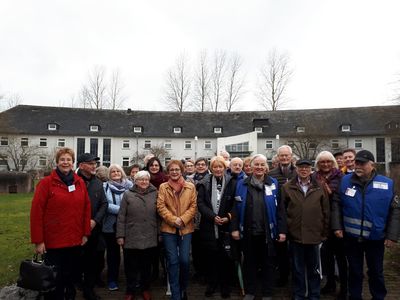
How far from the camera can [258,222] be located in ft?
15.3

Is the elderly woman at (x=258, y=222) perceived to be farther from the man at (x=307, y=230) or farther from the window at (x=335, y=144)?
the window at (x=335, y=144)

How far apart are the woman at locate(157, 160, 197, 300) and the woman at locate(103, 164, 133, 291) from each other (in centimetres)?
88

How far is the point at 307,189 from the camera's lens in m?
4.57

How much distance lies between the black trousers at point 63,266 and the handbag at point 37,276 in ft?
0.87

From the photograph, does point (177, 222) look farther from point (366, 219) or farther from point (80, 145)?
point (80, 145)

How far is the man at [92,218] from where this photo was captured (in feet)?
15.8

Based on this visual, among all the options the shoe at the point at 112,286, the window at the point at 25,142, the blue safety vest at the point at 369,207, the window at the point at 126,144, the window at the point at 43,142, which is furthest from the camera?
the window at the point at 126,144

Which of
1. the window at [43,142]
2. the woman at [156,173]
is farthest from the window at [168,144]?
the woman at [156,173]

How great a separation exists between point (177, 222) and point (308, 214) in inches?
69.0

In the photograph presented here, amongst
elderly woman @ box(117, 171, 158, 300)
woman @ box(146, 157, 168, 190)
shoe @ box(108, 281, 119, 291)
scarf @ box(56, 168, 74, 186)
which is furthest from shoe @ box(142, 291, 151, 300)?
scarf @ box(56, 168, 74, 186)

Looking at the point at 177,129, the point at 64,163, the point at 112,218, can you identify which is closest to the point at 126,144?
the point at 177,129

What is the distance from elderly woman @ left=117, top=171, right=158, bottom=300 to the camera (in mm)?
4684

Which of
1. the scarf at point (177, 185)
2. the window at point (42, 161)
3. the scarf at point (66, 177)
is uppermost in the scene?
the window at point (42, 161)

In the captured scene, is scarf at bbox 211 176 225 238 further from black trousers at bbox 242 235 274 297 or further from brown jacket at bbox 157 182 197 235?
black trousers at bbox 242 235 274 297
